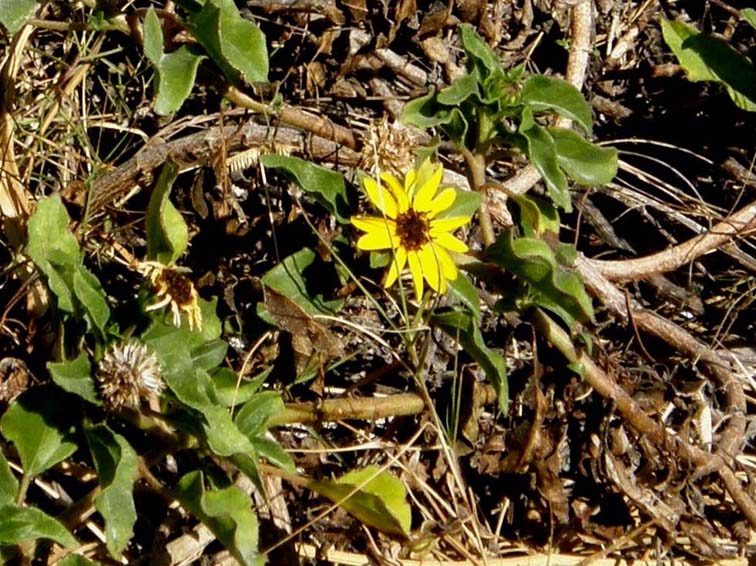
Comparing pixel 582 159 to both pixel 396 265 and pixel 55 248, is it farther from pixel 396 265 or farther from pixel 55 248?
pixel 55 248

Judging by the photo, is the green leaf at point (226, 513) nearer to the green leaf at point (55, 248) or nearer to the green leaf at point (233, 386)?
the green leaf at point (233, 386)

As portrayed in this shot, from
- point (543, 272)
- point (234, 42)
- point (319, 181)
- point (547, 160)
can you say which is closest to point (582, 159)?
point (547, 160)

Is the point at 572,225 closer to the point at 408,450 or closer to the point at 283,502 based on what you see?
the point at 408,450

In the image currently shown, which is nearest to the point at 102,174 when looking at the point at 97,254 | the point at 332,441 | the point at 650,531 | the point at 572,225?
the point at 97,254

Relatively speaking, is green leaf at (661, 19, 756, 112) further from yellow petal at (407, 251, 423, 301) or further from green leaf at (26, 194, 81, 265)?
green leaf at (26, 194, 81, 265)

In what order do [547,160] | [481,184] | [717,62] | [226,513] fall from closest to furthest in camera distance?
1. [226,513]
2. [547,160]
3. [481,184]
4. [717,62]

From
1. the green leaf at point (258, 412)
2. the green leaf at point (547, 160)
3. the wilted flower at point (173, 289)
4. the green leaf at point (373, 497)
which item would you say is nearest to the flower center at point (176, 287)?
the wilted flower at point (173, 289)
